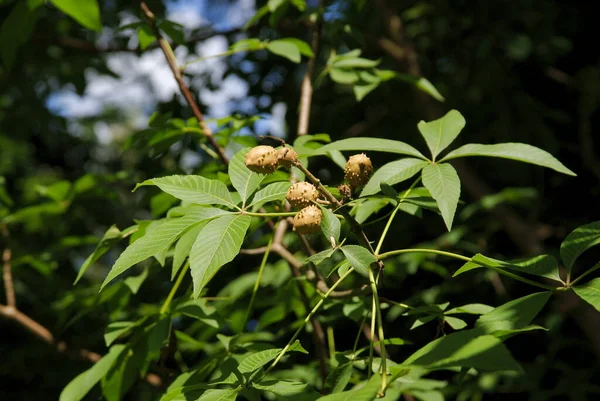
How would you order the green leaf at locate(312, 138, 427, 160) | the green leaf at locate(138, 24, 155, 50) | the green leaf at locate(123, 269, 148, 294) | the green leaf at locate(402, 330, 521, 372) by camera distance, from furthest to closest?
1. the green leaf at locate(138, 24, 155, 50)
2. the green leaf at locate(123, 269, 148, 294)
3. the green leaf at locate(312, 138, 427, 160)
4. the green leaf at locate(402, 330, 521, 372)

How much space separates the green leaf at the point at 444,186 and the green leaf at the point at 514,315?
6.5 inches

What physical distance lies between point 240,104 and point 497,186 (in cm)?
180

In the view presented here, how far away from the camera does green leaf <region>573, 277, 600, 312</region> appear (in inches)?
32.4

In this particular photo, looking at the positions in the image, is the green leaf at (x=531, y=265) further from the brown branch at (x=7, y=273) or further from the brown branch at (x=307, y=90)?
the brown branch at (x=7, y=273)

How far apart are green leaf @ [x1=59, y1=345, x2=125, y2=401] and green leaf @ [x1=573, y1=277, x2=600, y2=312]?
3.26 ft

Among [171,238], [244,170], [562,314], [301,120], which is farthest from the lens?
[562,314]

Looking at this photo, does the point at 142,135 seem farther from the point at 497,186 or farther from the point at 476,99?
the point at 497,186

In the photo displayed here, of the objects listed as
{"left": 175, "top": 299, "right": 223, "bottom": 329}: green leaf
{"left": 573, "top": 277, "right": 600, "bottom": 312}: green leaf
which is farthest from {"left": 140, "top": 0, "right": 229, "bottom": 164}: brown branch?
{"left": 573, "top": 277, "right": 600, "bottom": 312}: green leaf

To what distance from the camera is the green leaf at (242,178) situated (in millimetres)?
1006

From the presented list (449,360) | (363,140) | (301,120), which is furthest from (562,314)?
(449,360)

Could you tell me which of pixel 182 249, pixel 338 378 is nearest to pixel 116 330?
pixel 182 249

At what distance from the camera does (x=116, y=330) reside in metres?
1.32

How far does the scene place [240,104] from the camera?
311cm

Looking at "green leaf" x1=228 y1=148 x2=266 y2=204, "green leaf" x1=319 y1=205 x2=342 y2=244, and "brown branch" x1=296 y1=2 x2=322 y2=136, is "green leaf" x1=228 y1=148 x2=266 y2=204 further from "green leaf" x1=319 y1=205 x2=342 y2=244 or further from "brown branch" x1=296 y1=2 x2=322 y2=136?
"brown branch" x1=296 y1=2 x2=322 y2=136
